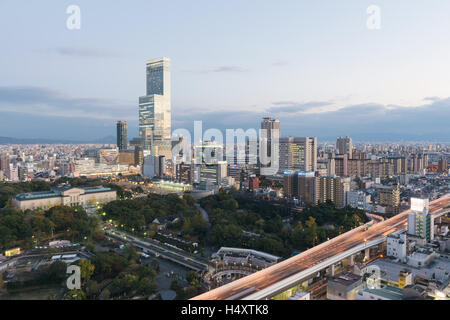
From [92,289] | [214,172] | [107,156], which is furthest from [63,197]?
[107,156]

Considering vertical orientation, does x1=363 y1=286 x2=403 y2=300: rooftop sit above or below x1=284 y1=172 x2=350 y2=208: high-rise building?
below

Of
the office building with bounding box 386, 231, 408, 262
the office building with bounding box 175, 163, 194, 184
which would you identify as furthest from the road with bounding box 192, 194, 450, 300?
the office building with bounding box 175, 163, 194, 184

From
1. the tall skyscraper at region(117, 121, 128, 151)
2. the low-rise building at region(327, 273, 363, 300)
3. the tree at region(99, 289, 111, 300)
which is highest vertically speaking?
the tall skyscraper at region(117, 121, 128, 151)

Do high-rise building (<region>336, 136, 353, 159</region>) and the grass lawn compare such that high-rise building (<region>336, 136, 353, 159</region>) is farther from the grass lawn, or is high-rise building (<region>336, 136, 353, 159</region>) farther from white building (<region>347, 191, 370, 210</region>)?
the grass lawn

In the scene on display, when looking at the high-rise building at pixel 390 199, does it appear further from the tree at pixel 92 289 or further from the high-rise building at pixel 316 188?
the tree at pixel 92 289

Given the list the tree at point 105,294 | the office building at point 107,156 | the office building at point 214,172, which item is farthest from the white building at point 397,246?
the office building at point 107,156
